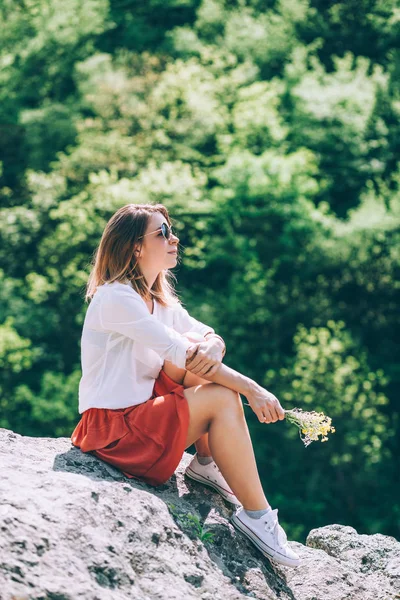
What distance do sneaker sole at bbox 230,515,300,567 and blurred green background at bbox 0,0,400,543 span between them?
827 centimetres

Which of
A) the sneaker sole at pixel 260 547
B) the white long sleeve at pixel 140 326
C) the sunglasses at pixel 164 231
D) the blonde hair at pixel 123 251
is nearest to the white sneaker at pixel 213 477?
the sneaker sole at pixel 260 547

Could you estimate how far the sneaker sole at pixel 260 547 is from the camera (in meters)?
3.00

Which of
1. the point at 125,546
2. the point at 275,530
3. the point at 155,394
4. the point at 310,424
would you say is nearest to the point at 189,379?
the point at 155,394

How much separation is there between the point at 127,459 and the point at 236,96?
1234cm

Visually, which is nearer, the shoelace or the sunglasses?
the shoelace

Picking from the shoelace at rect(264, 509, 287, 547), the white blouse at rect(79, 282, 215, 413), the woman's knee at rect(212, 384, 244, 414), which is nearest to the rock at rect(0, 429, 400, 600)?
the shoelace at rect(264, 509, 287, 547)

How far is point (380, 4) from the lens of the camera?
54.6ft

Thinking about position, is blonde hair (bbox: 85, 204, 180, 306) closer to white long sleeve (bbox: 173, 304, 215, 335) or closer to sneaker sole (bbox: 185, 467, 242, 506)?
white long sleeve (bbox: 173, 304, 215, 335)

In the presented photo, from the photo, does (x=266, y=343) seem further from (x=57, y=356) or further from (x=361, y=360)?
(x=57, y=356)

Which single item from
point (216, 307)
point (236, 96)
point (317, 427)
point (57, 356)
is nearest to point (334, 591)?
point (317, 427)

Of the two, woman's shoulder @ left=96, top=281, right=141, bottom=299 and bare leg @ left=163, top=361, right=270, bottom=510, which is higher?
woman's shoulder @ left=96, top=281, right=141, bottom=299

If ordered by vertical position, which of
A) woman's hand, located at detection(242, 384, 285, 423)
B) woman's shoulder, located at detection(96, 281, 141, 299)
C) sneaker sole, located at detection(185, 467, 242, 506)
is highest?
woman's shoulder, located at detection(96, 281, 141, 299)

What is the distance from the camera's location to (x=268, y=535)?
301cm

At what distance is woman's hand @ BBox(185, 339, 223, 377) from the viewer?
2.94 m
